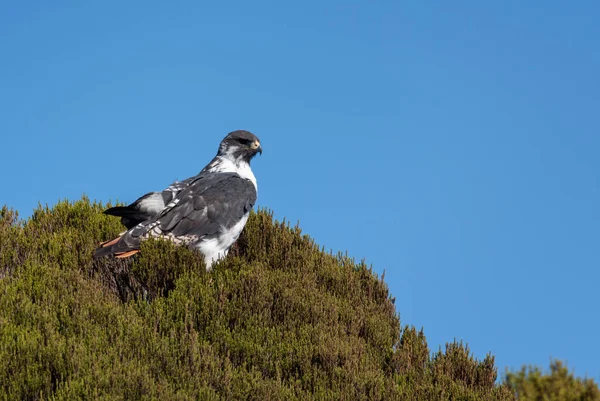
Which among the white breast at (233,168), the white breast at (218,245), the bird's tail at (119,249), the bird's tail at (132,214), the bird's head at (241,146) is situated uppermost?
the bird's head at (241,146)

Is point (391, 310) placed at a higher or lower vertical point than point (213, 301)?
higher

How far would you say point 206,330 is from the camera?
790 centimetres

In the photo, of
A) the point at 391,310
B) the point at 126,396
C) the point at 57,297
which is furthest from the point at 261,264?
the point at 126,396

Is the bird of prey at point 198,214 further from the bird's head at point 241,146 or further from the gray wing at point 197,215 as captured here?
the bird's head at point 241,146

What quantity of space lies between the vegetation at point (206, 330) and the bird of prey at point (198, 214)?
250 mm

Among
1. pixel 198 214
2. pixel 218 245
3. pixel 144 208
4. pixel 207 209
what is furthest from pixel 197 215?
pixel 144 208

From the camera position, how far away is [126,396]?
6.30 m

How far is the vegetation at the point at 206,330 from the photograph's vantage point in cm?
653

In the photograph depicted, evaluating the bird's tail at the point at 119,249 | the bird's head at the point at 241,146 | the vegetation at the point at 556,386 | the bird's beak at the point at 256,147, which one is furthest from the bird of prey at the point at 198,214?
the vegetation at the point at 556,386

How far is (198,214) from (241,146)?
155 cm

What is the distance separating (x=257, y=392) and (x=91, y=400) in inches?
62.7

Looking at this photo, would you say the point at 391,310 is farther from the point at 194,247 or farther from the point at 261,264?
the point at 194,247

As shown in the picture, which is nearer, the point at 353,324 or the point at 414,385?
the point at 414,385

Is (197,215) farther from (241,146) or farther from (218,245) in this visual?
(241,146)
